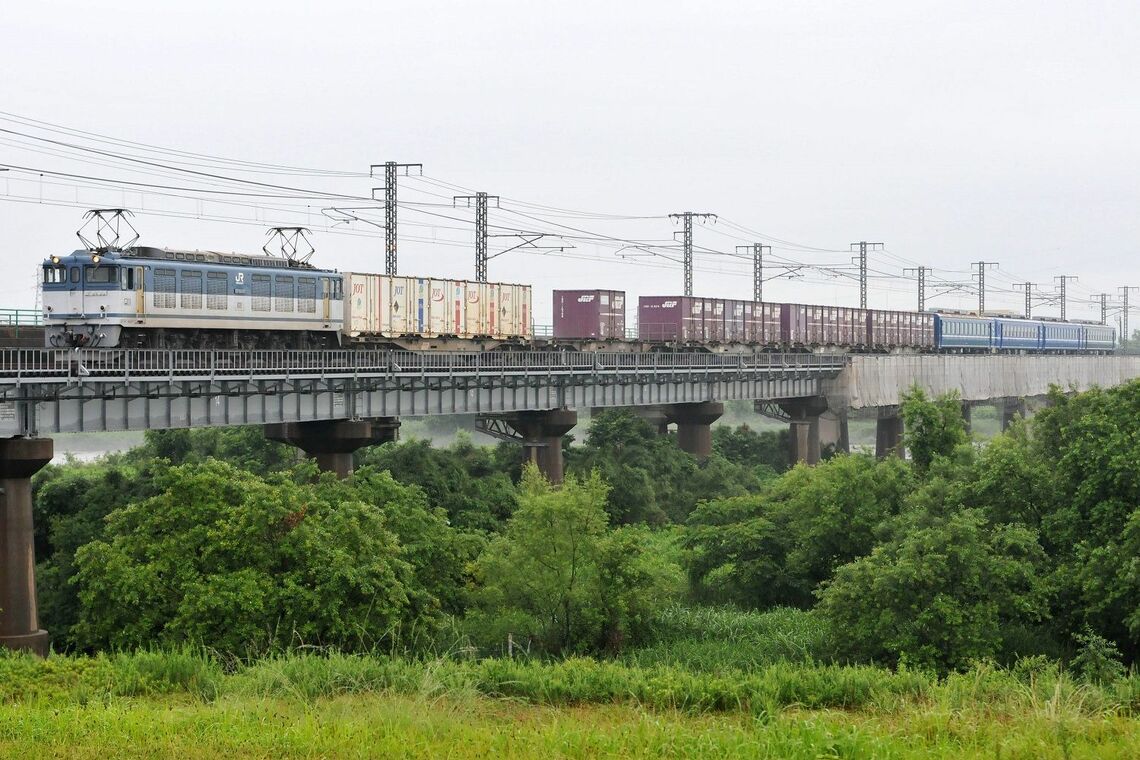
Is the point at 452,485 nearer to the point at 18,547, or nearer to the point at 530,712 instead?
the point at 18,547

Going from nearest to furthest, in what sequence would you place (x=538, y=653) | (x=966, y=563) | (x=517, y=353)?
(x=966, y=563) < (x=538, y=653) < (x=517, y=353)

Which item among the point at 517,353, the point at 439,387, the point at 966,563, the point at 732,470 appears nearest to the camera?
the point at 966,563

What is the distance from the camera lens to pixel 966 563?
3300cm

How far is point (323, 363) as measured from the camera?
49.2 metres

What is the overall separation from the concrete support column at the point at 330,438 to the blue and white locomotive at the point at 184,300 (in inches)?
147

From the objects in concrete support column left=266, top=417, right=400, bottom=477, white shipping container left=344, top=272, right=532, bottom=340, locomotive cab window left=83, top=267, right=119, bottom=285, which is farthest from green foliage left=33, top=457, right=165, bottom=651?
white shipping container left=344, top=272, right=532, bottom=340

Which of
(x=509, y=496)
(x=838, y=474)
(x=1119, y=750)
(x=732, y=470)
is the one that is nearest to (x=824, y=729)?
(x=1119, y=750)

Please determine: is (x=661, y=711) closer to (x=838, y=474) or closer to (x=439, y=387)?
(x=838, y=474)

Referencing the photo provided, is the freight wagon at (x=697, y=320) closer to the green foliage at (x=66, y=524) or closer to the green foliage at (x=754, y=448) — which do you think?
the green foliage at (x=754, y=448)

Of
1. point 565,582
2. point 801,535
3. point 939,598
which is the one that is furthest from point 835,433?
point 939,598

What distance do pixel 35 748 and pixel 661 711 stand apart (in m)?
10.00

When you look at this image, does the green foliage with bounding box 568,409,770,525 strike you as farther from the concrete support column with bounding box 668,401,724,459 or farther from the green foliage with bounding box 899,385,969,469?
the green foliage with bounding box 899,385,969,469

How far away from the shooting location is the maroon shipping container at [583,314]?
247 ft

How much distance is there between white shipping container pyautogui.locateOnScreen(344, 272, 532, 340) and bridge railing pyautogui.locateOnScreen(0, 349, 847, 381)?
140 inches
